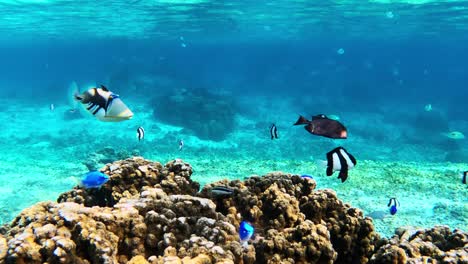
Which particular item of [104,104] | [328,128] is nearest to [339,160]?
[328,128]

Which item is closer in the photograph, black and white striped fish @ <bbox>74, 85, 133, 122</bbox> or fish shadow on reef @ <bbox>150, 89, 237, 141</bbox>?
black and white striped fish @ <bbox>74, 85, 133, 122</bbox>

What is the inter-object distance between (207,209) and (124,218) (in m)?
0.91

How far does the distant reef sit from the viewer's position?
9.76 ft

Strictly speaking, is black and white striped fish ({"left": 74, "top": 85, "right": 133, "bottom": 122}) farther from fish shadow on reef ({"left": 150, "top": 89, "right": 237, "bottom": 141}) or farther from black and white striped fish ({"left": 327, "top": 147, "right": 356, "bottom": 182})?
fish shadow on reef ({"left": 150, "top": 89, "right": 237, "bottom": 141})

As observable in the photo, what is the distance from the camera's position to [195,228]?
139 inches

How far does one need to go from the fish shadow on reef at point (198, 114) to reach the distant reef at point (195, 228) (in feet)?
61.7

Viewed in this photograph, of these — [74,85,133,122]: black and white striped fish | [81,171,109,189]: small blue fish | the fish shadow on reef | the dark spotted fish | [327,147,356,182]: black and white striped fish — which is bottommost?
the fish shadow on reef

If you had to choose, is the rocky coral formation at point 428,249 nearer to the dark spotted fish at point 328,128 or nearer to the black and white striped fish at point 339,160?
the black and white striped fish at point 339,160

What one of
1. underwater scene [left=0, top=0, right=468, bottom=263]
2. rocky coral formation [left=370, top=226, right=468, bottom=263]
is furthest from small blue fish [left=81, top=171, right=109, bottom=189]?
rocky coral formation [left=370, top=226, right=468, bottom=263]

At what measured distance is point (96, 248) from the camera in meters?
2.94

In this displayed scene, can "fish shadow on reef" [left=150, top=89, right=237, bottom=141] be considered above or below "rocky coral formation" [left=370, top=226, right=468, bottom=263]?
below

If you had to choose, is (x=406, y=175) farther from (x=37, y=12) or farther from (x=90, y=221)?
(x=37, y=12)

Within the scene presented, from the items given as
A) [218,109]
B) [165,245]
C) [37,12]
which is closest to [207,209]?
[165,245]

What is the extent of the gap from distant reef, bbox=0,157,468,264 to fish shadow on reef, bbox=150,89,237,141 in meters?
18.8
